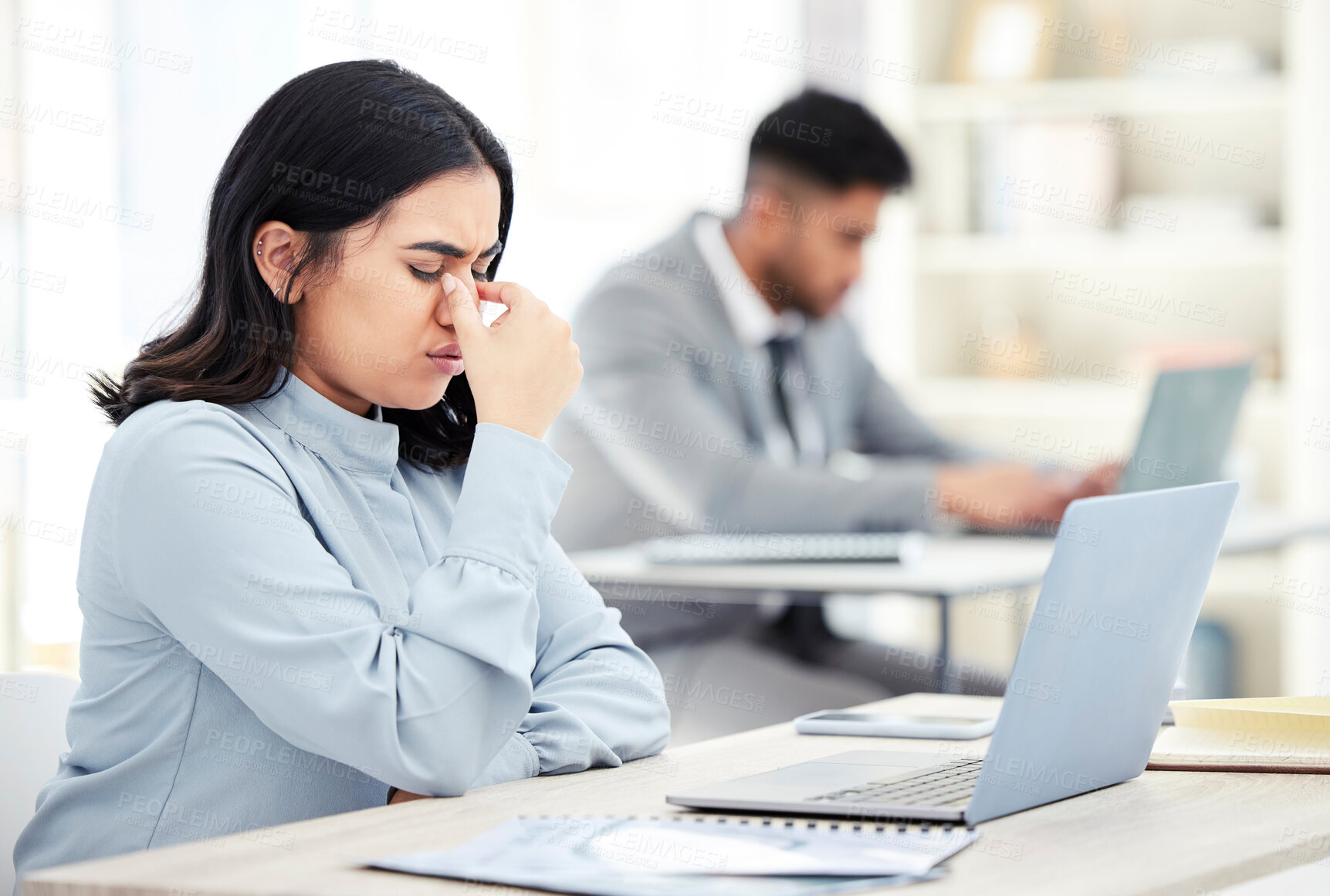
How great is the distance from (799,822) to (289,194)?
69 cm

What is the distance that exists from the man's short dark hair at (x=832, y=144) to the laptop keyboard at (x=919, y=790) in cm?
197

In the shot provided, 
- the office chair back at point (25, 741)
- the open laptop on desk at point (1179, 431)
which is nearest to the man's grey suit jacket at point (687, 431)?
the open laptop on desk at point (1179, 431)

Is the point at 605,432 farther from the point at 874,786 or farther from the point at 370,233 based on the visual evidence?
the point at 874,786

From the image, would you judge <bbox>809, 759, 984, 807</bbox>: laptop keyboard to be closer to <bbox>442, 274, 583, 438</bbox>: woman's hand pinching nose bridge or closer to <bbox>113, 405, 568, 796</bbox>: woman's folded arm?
<bbox>113, 405, 568, 796</bbox>: woman's folded arm

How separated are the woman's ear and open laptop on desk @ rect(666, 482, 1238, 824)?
0.57m

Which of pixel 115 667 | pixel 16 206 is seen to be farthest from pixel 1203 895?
pixel 16 206

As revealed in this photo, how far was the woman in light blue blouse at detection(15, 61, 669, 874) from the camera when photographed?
39.6 inches

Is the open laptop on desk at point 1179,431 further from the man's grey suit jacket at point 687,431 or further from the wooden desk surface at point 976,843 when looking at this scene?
the wooden desk surface at point 976,843

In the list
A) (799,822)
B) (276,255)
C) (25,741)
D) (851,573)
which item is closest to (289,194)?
(276,255)

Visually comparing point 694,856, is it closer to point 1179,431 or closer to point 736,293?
point 1179,431

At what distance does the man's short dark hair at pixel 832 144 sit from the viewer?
113 inches

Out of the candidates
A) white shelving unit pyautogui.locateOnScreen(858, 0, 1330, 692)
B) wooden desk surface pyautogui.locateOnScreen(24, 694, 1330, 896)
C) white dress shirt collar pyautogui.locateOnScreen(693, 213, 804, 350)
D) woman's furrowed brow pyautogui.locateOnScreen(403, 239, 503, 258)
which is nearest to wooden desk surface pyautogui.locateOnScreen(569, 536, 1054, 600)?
white dress shirt collar pyautogui.locateOnScreen(693, 213, 804, 350)

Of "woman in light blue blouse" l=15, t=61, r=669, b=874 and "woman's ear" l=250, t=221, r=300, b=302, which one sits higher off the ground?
"woman's ear" l=250, t=221, r=300, b=302

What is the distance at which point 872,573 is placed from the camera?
7.34ft
